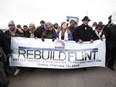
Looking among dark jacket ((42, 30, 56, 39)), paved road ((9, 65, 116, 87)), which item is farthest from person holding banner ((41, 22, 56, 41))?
paved road ((9, 65, 116, 87))

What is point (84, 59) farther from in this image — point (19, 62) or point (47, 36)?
point (19, 62)

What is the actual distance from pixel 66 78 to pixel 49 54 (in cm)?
101

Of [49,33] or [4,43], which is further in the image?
[49,33]

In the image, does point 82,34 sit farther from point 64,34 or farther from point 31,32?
point 31,32

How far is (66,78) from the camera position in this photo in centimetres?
695

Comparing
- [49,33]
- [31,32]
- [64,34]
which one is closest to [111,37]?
[64,34]

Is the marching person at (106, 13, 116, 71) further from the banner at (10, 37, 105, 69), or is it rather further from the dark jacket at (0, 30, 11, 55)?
the dark jacket at (0, 30, 11, 55)

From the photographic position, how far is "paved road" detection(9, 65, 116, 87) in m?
6.41

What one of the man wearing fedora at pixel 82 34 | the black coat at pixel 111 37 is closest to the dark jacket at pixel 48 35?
the man wearing fedora at pixel 82 34

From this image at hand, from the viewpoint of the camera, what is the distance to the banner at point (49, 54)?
7.43m

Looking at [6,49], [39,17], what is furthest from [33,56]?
[39,17]

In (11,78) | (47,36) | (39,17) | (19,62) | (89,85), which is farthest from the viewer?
(39,17)

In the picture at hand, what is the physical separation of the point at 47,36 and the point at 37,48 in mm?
652

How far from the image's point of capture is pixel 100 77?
23.2ft
